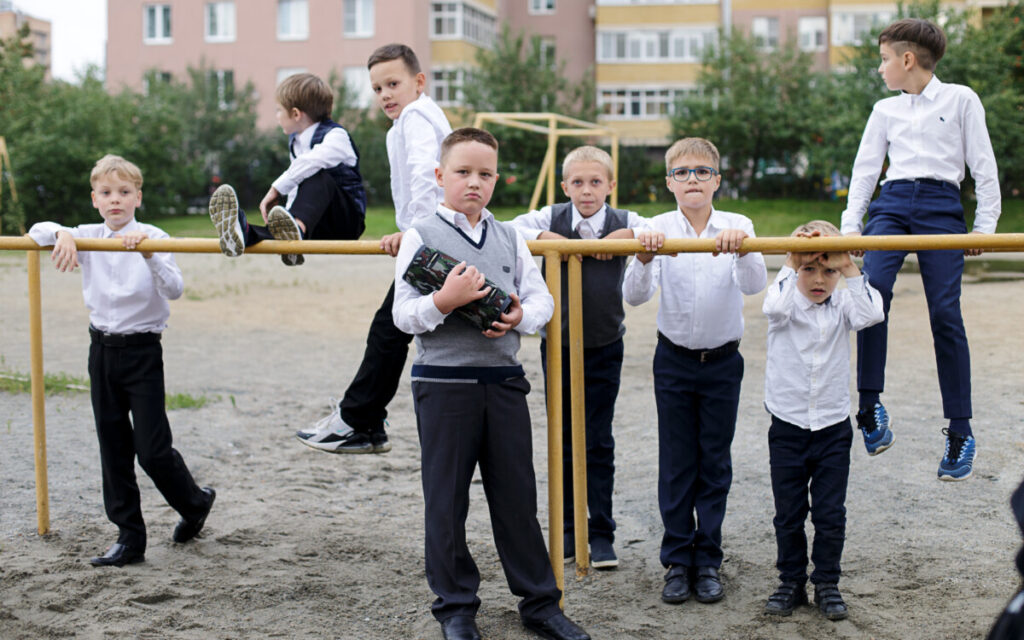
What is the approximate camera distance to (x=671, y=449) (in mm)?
4113

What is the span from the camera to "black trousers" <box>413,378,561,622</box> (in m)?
3.56

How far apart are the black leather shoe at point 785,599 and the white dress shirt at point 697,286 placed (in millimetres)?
902

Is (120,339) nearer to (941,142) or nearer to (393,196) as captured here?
(393,196)

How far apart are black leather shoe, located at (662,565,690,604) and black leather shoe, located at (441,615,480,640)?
2.64 ft

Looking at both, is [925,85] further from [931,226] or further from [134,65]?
[134,65]

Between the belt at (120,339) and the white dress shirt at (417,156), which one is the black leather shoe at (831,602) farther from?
the belt at (120,339)

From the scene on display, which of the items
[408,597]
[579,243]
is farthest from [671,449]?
[408,597]

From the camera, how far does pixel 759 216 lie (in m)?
→ 29.1

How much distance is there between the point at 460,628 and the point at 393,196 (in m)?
1.74

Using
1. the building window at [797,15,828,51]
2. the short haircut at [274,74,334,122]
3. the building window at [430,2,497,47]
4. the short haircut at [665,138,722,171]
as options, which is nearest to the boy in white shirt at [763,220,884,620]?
the short haircut at [665,138,722,171]

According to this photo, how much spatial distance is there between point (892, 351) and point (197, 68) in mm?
35691

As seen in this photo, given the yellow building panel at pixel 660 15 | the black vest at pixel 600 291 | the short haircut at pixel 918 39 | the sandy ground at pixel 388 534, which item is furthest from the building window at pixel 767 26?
the black vest at pixel 600 291

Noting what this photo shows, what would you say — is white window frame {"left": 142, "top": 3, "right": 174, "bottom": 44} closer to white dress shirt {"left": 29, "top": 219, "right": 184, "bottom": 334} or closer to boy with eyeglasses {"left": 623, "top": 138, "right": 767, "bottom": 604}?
white dress shirt {"left": 29, "top": 219, "right": 184, "bottom": 334}

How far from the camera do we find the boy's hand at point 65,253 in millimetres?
4262
